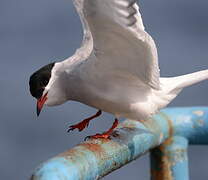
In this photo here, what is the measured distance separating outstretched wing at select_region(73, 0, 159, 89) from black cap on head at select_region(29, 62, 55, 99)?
31 centimetres

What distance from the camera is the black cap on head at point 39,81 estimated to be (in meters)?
3.33

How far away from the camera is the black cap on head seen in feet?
10.9

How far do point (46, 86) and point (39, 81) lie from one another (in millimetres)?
60

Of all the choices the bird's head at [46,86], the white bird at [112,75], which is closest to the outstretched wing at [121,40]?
the white bird at [112,75]

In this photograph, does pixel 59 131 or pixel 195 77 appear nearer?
pixel 195 77

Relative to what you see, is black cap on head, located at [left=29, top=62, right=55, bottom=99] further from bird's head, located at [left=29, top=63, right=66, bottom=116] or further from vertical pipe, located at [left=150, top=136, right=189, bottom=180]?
vertical pipe, located at [left=150, top=136, right=189, bottom=180]

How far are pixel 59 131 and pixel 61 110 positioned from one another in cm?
27

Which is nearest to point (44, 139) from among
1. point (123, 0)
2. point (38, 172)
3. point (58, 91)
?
point (58, 91)

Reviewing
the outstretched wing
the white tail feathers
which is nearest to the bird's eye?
the outstretched wing

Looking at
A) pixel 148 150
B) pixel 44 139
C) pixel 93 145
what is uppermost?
pixel 93 145

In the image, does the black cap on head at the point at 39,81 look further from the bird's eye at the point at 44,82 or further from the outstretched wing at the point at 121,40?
the outstretched wing at the point at 121,40

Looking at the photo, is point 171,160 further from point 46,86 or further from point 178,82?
point 46,86

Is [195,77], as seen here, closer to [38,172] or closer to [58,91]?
[58,91]

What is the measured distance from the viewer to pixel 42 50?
10.2m
